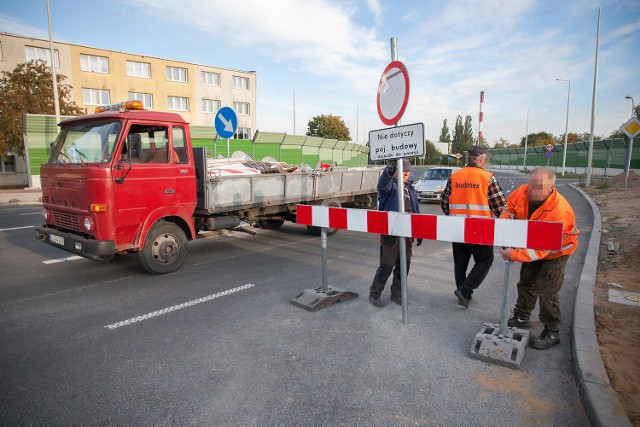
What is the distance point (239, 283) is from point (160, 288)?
1070mm

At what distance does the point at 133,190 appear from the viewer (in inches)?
225

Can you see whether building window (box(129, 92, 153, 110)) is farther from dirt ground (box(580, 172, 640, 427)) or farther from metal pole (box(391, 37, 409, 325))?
metal pole (box(391, 37, 409, 325))

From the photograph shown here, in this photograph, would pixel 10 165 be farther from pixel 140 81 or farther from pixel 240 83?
pixel 240 83

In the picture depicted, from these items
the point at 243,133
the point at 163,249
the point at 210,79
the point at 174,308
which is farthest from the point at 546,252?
the point at 243,133

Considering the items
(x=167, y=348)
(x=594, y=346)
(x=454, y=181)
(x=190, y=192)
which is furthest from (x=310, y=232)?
(x=594, y=346)

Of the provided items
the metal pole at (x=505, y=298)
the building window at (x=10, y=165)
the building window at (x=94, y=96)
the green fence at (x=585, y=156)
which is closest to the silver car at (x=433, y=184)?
the green fence at (x=585, y=156)

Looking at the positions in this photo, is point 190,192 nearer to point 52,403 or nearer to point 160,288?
point 160,288

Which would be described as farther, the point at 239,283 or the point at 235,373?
the point at 239,283

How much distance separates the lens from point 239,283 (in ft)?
18.9

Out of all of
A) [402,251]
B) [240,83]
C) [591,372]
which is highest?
[240,83]

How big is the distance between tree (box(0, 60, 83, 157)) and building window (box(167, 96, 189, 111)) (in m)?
14.7

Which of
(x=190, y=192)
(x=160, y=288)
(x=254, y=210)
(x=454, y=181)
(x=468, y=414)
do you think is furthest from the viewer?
(x=254, y=210)

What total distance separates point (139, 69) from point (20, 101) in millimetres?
16042

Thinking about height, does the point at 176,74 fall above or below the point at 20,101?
above
